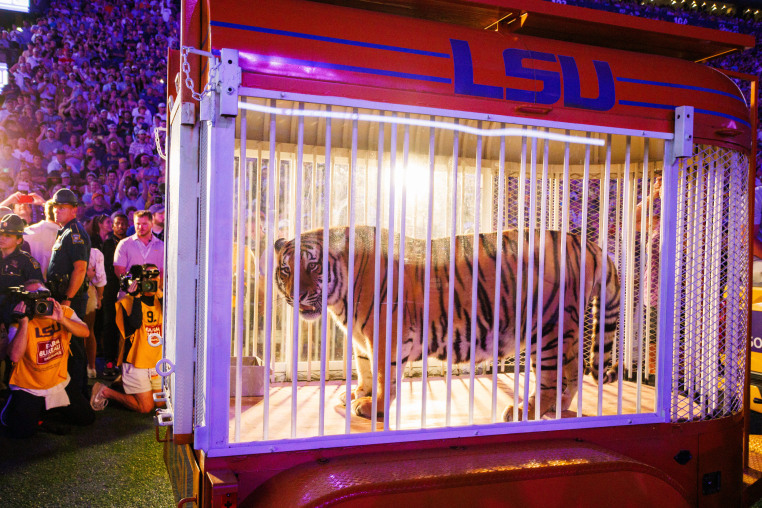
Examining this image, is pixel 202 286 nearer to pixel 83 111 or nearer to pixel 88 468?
pixel 88 468

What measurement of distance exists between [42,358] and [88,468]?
1.07 metres

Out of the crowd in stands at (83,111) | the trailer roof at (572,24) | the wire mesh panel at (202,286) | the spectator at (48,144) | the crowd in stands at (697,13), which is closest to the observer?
the wire mesh panel at (202,286)

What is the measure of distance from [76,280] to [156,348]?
0.90 m

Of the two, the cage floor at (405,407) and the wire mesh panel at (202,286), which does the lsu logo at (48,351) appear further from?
the wire mesh panel at (202,286)

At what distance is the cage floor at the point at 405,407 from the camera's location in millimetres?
2367

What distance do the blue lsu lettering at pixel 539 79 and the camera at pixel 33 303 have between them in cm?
367

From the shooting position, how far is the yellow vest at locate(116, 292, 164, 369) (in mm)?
4723

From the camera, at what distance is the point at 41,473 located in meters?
3.47

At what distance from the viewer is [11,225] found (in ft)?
14.5

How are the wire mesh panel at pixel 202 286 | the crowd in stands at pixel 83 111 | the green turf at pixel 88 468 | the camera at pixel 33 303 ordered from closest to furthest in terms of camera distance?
the wire mesh panel at pixel 202 286 → the green turf at pixel 88 468 → the camera at pixel 33 303 → the crowd in stands at pixel 83 111

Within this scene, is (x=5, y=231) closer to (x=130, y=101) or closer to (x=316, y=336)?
(x=316, y=336)

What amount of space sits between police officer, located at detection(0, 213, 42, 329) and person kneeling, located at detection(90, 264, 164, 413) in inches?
30.4

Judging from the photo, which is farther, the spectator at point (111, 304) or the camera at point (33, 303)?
the spectator at point (111, 304)

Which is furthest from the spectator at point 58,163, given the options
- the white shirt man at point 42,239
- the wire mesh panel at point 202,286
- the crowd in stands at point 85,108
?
the wire mesh panel at point 202,286
